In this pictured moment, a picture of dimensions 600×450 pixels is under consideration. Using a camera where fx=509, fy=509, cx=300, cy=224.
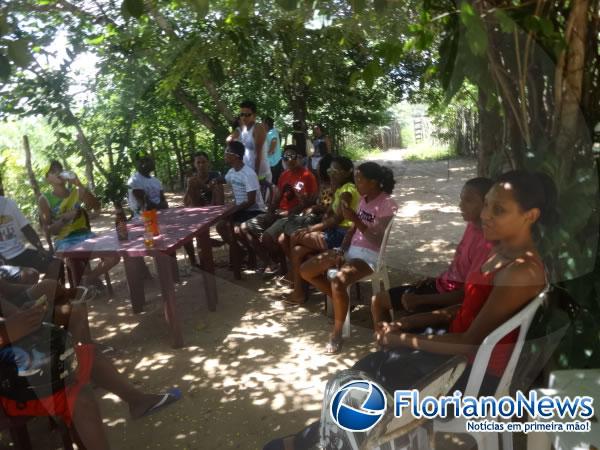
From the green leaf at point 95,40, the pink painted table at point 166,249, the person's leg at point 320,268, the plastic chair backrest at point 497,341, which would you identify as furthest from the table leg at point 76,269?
the plastic chair backrest at point 497,341

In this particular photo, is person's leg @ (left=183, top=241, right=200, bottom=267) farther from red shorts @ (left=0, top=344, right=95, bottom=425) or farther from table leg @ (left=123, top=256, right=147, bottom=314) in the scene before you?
red shorts @ (left=0, top=344, right=95, bottom=425)

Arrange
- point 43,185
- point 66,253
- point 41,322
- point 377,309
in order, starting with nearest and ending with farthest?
point 41,322 < point 377,309 < point 66,253 < point 43,185

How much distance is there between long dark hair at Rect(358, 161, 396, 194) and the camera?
342 centimetres

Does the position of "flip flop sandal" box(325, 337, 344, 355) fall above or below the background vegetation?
below

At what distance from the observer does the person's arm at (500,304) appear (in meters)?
1.85

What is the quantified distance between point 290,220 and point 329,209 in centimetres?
56

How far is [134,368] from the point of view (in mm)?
3447

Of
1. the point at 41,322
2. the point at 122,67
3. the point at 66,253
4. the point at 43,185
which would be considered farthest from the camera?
the point at 43,185

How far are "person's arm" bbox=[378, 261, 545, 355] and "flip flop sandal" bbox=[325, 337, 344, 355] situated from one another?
1421 millimetres

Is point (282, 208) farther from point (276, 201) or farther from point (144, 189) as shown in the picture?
point (144, 189)

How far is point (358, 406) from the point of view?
1.71m

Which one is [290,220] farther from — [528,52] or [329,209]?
→ [528,52]

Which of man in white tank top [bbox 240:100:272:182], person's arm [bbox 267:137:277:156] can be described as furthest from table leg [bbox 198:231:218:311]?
person's arm [bbox 267:137:277:156]

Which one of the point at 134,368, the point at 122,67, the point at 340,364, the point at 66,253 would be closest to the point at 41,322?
the point at 134,368
